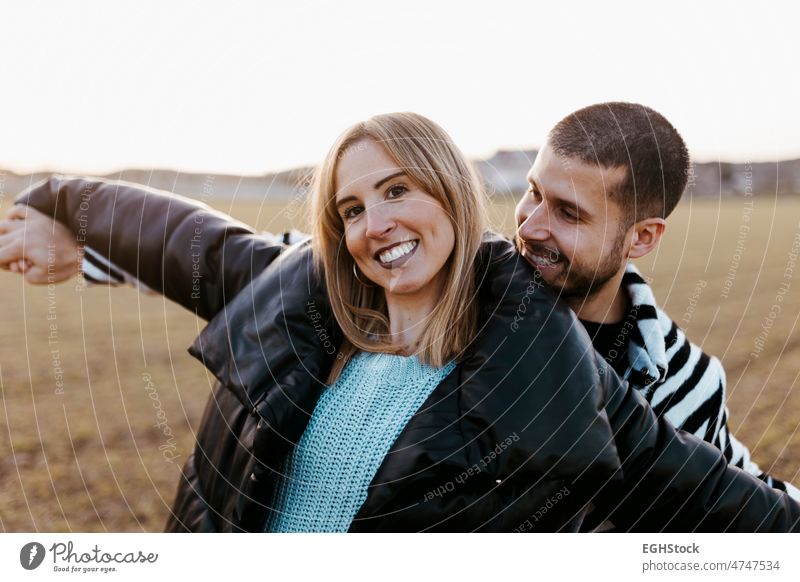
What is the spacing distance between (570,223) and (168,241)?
0.86 m

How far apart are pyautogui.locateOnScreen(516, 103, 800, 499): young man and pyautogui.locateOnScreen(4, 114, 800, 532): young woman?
0.55 feet

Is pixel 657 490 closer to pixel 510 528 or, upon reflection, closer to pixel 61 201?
pixel 510 528

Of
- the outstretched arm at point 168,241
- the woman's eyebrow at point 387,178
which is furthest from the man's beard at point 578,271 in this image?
the outstretched arm at point 168,241

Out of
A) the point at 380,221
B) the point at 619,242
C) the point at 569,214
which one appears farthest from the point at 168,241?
the point at 619,242

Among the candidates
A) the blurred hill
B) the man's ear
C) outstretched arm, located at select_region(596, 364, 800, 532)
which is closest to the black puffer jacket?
outstretched arm, located at select_region(596, 364, 800, 532)

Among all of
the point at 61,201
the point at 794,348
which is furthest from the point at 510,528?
the point at 794,348

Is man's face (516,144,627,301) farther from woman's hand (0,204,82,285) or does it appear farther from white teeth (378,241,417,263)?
woman's hand (0,204,82,285)

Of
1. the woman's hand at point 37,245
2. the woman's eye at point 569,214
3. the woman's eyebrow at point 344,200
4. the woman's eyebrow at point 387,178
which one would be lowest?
the woman's hand at point 37,245

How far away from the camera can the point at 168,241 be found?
4.95 ft

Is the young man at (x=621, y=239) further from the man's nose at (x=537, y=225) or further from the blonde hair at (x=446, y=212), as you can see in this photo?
the blonde hair at (x=446, y=212)

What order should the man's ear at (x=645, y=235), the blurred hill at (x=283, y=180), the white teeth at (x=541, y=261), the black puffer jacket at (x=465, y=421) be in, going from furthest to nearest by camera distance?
the blurred hill at (x=283, y=180) → the man's ear at (x=645, y=235) → the white teeth at (x=541, y=261) → the black puffer jacket at (x=465, y=421)

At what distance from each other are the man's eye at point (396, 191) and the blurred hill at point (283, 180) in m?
0.43

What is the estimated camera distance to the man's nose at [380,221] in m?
1.26

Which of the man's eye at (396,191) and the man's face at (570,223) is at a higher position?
the man's eye at (396,191)
